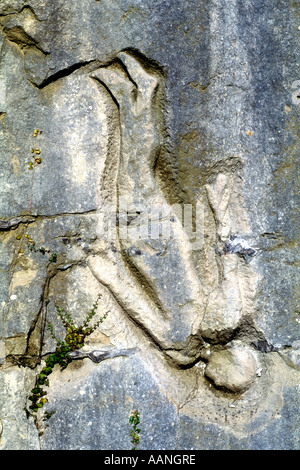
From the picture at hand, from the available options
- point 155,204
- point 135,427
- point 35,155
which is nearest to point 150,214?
point 155,204

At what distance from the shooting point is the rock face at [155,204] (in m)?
2.86

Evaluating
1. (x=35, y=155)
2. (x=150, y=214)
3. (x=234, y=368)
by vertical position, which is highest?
(x=35, y=155)

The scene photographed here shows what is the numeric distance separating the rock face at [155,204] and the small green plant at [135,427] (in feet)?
0.37

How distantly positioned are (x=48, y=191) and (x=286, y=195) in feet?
4.19

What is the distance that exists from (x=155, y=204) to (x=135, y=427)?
1164 mm

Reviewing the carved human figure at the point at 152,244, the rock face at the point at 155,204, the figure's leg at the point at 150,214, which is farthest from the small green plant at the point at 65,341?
the figure's leg at the point at 150,214

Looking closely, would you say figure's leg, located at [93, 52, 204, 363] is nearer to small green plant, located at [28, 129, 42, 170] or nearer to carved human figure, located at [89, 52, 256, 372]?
carved human figure, located at [89, 52, 256, 372]

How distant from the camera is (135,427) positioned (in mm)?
2797

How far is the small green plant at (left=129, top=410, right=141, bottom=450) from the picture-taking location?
2.79 metres

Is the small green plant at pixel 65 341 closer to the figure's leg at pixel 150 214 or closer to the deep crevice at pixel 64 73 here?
the figure's leg at pixel 150 214

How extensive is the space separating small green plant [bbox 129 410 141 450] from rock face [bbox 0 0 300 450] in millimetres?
111

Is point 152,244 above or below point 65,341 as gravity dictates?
above

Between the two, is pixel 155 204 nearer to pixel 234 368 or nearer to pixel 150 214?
pixel 150 214

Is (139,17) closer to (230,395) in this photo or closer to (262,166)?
(262,166)
